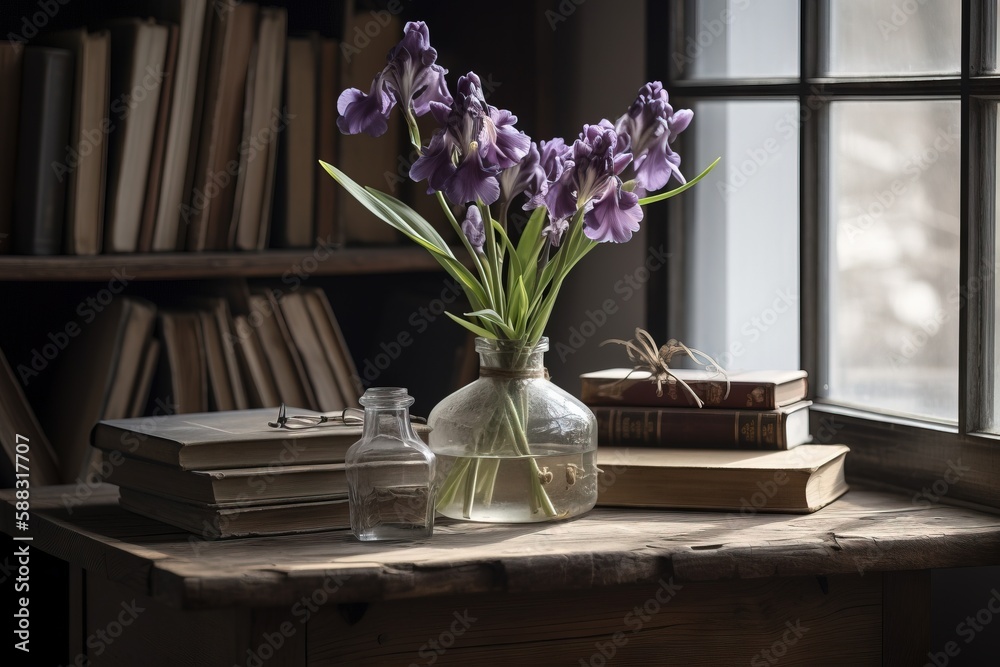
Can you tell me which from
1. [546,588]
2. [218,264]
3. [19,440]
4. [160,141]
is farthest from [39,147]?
[546,588]

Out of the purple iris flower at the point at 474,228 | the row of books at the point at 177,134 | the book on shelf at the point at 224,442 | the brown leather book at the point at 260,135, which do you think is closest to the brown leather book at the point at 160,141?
the row of books at the point at 177,134

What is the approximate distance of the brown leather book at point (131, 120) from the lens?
1569 mm

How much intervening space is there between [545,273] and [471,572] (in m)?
0.36

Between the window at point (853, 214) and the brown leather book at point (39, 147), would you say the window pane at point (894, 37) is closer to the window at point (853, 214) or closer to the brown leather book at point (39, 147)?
the window at point (853, 214)

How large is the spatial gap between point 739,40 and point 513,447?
2.55 ft

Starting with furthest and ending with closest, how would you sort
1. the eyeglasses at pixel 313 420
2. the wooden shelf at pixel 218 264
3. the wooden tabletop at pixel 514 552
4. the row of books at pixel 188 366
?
the row of books at pixel 188 366, the wooden shelf at pixel 218 264, the eyeglasses at pixel 313 420, the wooden tabletop at pixel 514 552

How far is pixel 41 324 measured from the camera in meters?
1.75

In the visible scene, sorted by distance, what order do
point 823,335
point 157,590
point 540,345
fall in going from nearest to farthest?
point 157,590
point 540,345
point 823,335

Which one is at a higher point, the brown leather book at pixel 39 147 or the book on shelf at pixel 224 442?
the brown leather book at pixel 39 147

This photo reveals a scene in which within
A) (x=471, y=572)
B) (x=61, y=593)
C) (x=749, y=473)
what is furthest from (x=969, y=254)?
(x=61, y=593)

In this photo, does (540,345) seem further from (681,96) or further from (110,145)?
(110,145)

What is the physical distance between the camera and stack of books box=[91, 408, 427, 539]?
1.14m

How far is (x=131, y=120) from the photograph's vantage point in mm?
1569

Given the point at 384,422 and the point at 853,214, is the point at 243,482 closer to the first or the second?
the point at 384,422
